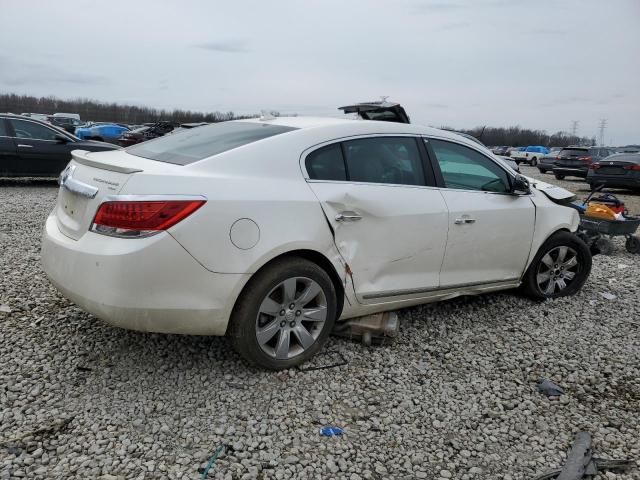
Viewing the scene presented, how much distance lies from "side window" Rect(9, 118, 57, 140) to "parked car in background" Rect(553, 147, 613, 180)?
60.8 feet

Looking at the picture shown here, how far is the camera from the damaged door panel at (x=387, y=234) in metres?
3.47

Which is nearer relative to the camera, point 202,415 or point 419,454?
point 419,454

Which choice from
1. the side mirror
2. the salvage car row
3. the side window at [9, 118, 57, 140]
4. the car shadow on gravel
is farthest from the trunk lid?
the car shadow on gravel

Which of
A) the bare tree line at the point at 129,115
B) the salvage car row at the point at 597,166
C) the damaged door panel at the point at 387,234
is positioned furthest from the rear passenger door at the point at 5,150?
the bare tree line at the point at 129,115

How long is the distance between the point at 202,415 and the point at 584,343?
9.97 feet

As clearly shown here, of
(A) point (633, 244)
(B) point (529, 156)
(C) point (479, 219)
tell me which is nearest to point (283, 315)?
(C) point (479, 219)

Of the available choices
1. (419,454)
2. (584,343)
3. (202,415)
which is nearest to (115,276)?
(202,415)

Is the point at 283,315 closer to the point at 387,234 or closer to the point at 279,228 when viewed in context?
the point at 279,228

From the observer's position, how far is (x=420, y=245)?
385cm

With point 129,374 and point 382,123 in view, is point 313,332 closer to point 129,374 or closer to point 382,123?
point 129,374

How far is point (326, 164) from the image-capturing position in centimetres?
354

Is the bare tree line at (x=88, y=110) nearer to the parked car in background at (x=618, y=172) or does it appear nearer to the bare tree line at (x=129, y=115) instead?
the bare tree line at (x=129, y=115)

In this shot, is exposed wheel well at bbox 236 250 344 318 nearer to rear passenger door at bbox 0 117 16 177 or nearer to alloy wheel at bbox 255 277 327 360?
alloy wheel at bbox 255 277 327 360

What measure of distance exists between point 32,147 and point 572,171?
18910 millimetres
